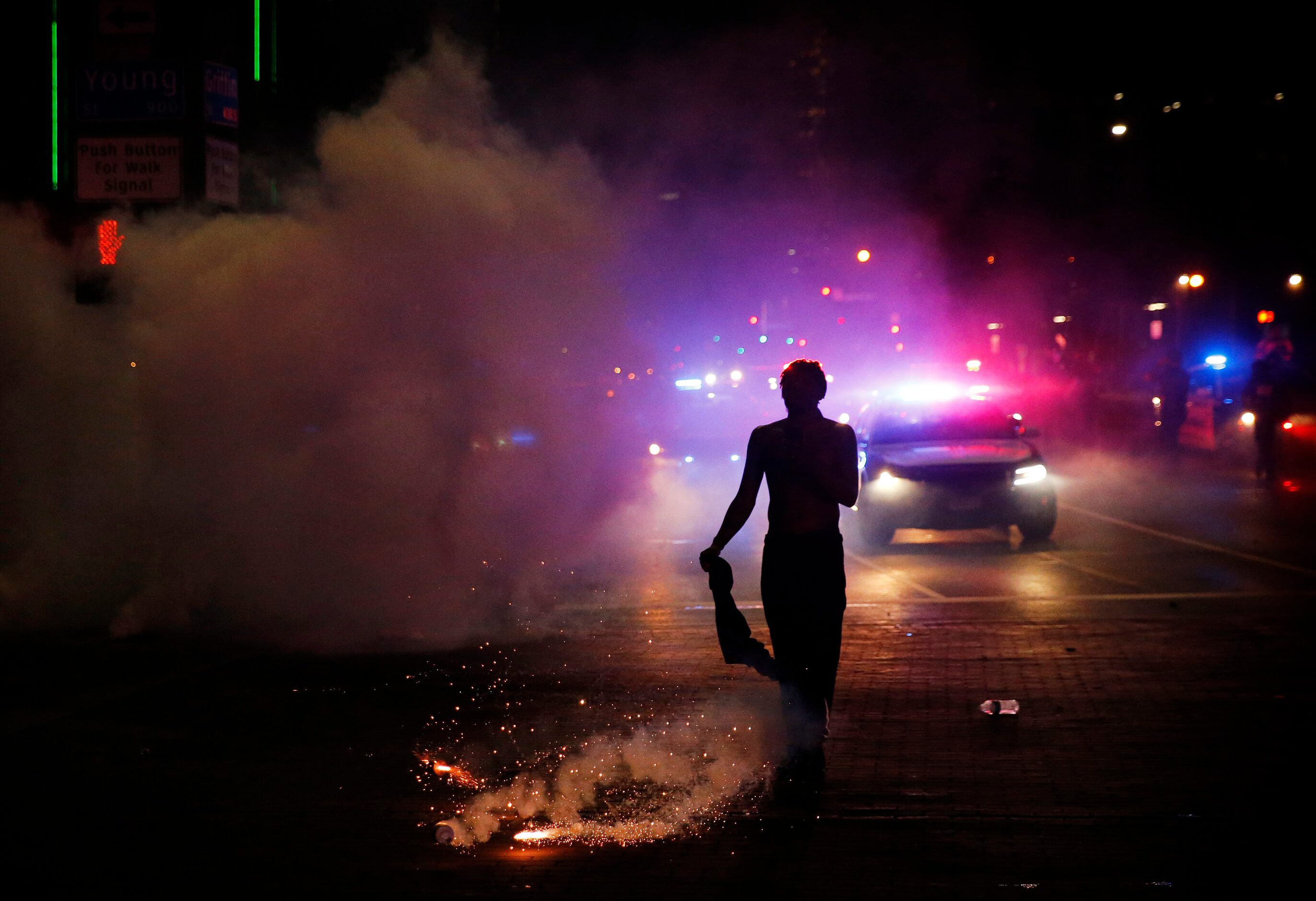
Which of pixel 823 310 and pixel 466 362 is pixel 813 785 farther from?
pixel 823 310

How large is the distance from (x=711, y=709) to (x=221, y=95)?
753 centimetres

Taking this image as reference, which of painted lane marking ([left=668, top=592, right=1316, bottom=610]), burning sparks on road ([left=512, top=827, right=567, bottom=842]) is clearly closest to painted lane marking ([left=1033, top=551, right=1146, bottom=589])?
painted lane marking ([left=668, top=592, right=1316, bottom=610])

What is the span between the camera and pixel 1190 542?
1298cm

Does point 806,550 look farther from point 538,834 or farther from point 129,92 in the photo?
point 129,92

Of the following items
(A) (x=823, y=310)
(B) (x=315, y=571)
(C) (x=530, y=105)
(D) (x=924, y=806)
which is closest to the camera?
(D) (x=924, y=806)

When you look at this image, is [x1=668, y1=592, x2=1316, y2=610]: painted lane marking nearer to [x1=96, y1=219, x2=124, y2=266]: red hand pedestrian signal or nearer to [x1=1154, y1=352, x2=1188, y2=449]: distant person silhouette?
[x1=96, y1=219, x2=124, y2=266]: red hand pedestrian signal

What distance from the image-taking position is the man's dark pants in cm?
561

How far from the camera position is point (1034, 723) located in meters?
6.24

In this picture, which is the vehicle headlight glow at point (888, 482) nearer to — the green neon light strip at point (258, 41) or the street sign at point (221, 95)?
the street sign at point (221, 95)

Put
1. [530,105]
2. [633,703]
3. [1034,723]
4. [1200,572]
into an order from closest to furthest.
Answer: [1034,723]
[633,703]
[1200,572]
[530,105]

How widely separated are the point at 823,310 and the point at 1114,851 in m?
37.5

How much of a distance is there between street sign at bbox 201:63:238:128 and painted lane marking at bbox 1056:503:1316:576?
Answer: 31.0ft

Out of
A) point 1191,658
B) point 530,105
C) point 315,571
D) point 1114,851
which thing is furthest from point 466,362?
point 1114,851

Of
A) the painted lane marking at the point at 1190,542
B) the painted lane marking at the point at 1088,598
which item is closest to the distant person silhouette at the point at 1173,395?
the painted lane marking at the point at 1190,542
